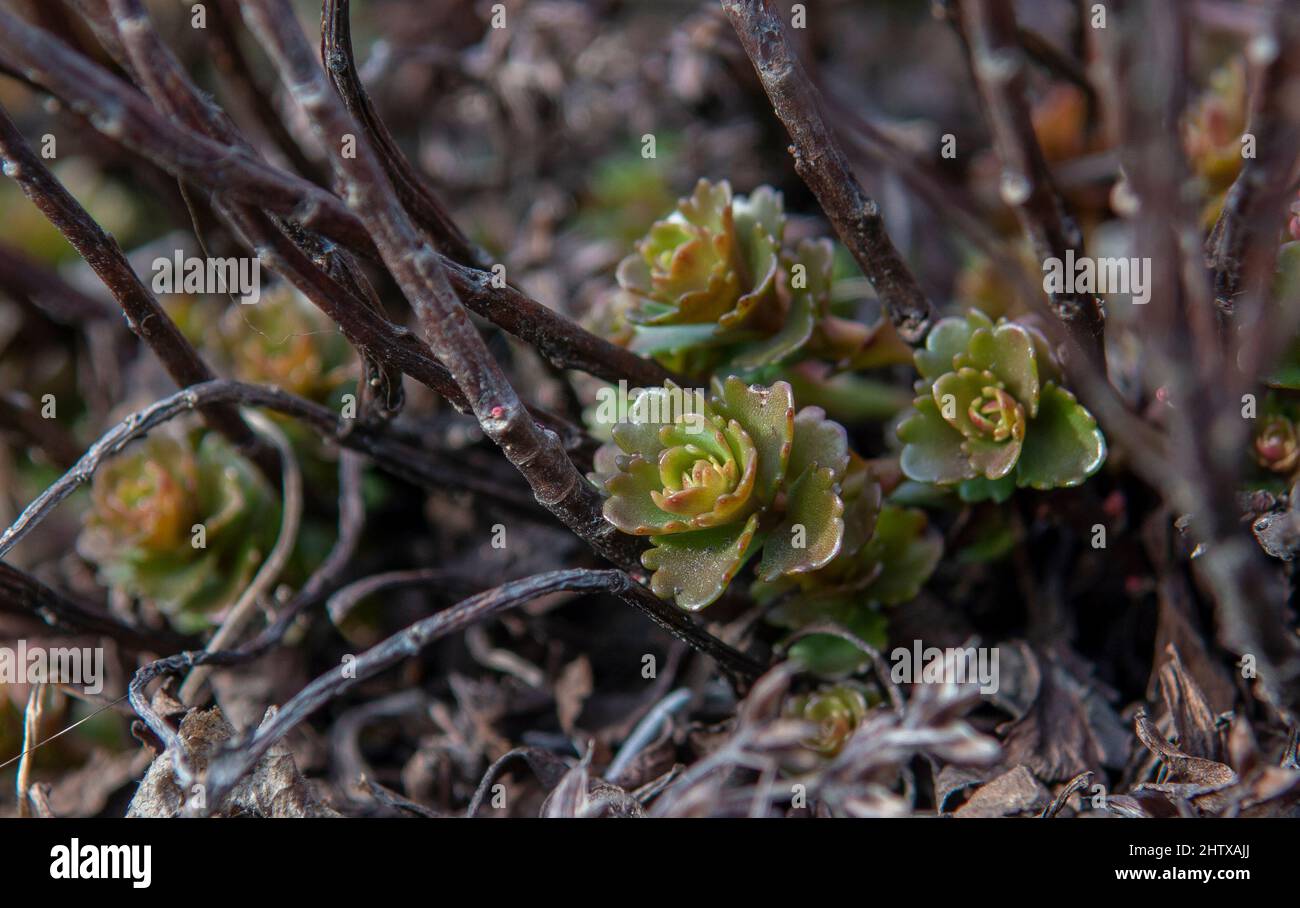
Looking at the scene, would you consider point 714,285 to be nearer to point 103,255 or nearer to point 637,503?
point 637,503

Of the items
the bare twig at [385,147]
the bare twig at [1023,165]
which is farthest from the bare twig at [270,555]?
the bare twig at [1023,165]

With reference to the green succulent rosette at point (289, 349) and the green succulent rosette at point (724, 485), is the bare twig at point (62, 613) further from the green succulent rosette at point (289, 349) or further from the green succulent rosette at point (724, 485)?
the green succulent rosette at point (724, 485)

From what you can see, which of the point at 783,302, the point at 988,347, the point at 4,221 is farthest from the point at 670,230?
the point at 4,221

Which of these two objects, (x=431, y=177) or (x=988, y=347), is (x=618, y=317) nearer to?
(x=988, y=347)

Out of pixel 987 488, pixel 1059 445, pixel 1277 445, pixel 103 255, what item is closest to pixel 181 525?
pixel 103 255

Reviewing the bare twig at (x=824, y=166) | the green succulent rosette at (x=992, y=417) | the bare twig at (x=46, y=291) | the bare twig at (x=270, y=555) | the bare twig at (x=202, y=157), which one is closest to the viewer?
the bare twig at (x=202, y=157)

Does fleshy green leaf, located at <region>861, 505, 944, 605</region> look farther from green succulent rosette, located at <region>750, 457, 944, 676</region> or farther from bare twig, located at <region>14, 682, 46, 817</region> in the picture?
bare twig, located at <region>14, 682, 46, 817</region>
